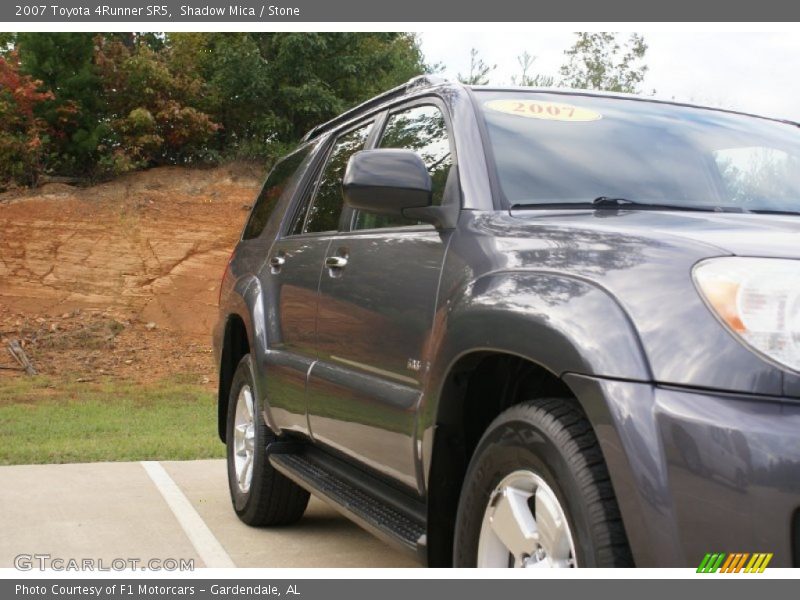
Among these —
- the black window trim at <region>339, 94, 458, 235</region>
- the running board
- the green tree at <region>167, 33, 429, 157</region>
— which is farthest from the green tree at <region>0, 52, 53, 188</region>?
the black window trim at <region>339, 94, 458, 235</region>

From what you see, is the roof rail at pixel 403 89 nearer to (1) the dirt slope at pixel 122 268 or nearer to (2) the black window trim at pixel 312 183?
(2) the black window trim at pixel 312 183

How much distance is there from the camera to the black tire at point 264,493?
521cm

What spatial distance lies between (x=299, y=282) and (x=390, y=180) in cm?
142

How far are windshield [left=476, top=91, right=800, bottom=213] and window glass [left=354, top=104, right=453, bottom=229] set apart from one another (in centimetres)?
21

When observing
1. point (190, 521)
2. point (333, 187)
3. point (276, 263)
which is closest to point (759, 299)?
point (333, 187)

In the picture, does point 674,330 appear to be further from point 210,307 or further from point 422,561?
point 210,307

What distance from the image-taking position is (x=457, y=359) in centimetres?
301

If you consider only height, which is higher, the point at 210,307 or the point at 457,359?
the point at 457,359

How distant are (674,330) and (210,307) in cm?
1598

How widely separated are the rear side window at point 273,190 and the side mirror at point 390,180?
7.17ft

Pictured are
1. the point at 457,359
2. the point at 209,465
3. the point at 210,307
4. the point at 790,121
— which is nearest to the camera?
the point at 457,359

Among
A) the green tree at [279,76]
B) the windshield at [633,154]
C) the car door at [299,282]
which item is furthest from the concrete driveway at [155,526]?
the green tree at [279,76]

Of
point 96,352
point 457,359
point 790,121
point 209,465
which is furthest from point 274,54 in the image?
point 457,359

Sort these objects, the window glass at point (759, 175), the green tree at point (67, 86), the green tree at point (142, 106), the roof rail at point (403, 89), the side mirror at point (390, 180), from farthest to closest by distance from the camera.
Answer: the green tree at point (142, 106) < the green tree at point (67, 86) < the roof rail at point (403, 89) < the window glass at point (759, 175) < the side mirror at point (390, 180)
